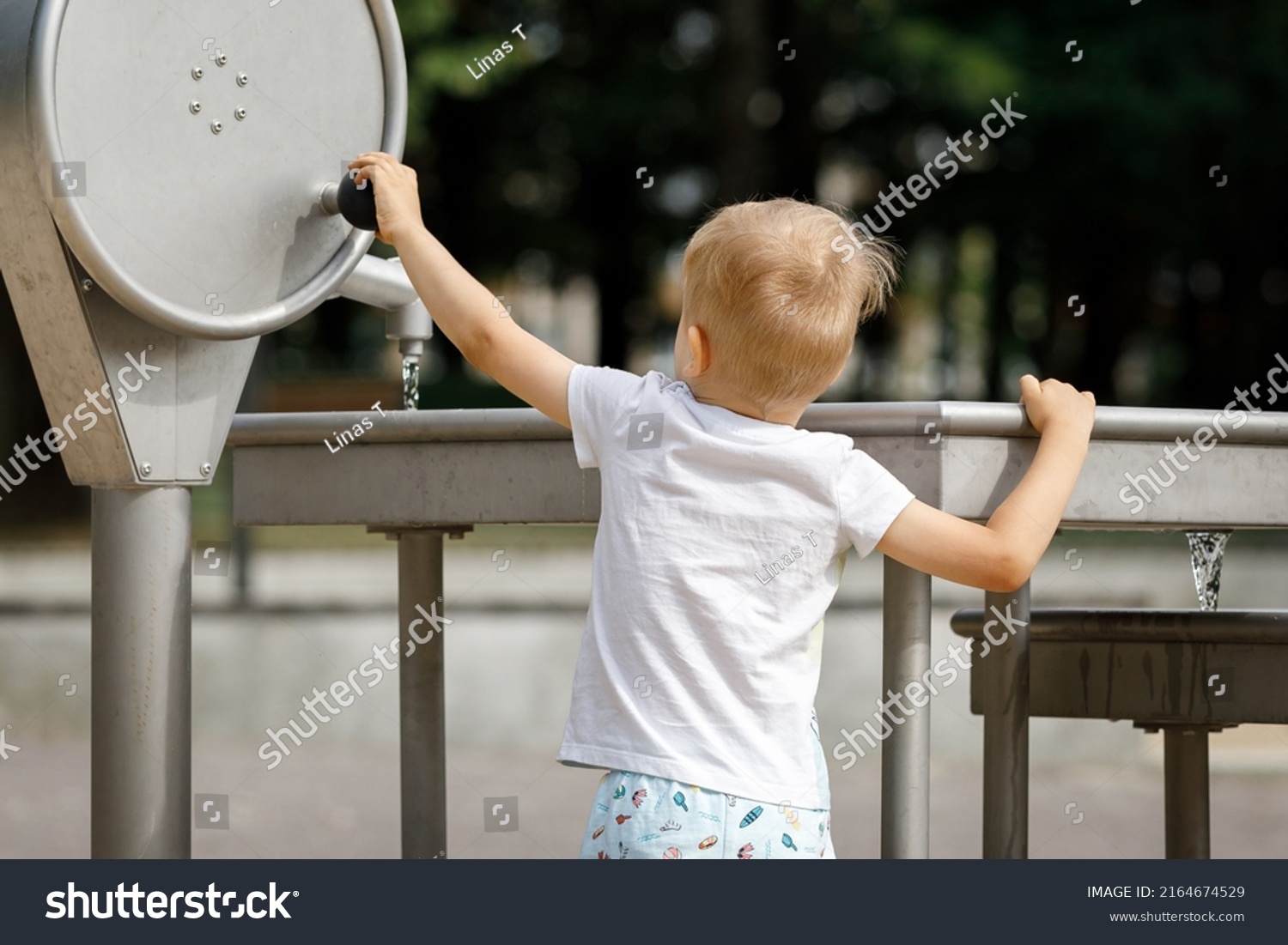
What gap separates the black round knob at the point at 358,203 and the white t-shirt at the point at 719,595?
357 mm

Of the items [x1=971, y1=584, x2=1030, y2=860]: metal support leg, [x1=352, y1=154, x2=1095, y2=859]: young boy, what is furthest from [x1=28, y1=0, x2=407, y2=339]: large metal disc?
[x1=971, y1=584, x2=1030, y2=860]: metal support leg

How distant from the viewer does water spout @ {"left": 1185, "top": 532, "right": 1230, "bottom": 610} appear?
2.51 metres

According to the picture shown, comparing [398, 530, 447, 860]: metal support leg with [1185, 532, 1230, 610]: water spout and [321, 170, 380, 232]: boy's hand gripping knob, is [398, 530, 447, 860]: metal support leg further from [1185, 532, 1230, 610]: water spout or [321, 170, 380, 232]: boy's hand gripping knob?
[1185, 532, 1230, 610]: water spout

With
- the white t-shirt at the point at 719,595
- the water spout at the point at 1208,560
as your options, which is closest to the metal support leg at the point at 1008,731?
the white t-shirt at the point at 719,595

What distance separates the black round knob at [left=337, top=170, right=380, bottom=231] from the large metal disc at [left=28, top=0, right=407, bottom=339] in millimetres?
52

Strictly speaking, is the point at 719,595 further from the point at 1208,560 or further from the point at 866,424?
the point at 1208,560

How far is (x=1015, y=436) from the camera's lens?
1.62 metres

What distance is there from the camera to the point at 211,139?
1.57 metres

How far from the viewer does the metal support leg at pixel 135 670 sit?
1603 millimetres

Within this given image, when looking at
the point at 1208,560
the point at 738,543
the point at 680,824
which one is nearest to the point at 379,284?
the point at 738,543

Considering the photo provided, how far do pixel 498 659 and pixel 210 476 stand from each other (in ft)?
14.1

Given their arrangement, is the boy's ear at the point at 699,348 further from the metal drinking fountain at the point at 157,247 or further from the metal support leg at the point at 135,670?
the metal support leg at the point at 135,670

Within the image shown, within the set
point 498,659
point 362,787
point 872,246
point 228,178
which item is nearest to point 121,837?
point 228,178

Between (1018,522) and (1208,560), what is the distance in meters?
1.14
